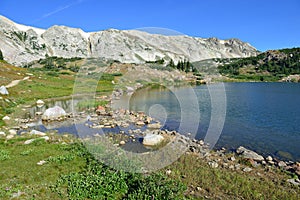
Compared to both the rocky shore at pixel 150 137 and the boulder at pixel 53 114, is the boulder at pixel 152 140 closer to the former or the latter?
the rocky shore at pixel 150 137

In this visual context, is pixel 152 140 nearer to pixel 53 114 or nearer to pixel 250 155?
pixel 250 155

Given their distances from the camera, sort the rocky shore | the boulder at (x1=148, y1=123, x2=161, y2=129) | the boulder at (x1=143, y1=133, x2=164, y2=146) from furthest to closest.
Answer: the boulder at (x1=148, y1=123, x2=161, y2=129) → the boulder at (x1=143, y1=133, x2=164, y2=146) → the rocky shore

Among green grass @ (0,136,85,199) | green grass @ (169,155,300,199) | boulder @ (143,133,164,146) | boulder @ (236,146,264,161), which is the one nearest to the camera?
green grass @ (0,136,85,199)

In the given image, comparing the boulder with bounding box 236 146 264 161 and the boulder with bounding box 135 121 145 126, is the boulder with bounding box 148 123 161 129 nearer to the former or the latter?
the boulder with bounding box 135 121 145 126

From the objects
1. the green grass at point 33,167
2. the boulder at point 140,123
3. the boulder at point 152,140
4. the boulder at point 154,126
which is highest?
the green grass at point 33,167

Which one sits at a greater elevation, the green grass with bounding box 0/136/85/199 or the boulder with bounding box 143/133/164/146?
the green grass with bounding box 0/136/85/199

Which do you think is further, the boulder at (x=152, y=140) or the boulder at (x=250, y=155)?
the boulder at (x=152, y=140)

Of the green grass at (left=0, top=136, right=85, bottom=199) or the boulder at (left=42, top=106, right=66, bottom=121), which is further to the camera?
the boulder at (left=42, top=106, right=66, bottom=121)

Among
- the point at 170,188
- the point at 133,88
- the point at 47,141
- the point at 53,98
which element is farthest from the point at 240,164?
the point at 133,88

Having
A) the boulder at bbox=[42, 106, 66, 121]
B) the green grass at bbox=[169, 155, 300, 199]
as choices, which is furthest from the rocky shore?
the green grass at bbox=[169, 155, 300, 199]

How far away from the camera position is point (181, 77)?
92188 mm

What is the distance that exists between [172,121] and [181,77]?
214ft

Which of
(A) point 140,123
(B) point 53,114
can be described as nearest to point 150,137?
(A) point 140,123

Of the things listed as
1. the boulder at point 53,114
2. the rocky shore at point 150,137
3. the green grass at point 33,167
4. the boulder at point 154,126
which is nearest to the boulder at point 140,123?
the rocky shore at point 150,137
